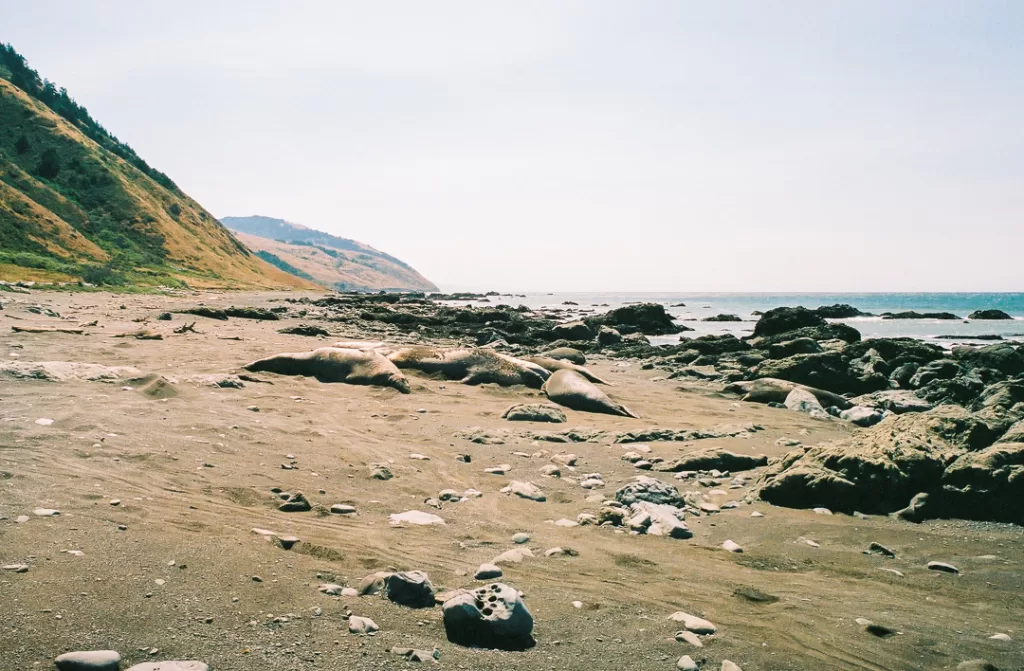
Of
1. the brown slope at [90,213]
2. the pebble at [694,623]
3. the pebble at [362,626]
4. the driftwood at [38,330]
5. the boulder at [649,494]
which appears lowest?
the boulder at [649,494]

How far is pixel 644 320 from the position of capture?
40562 mm

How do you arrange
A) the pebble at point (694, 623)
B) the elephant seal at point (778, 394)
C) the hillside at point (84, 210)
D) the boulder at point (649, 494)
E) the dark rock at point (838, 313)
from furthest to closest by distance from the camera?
the hillside at point (84, 210), the dark rock at point (838, 313), the elephant seal at point (778, 394), the boulder at point (649, 494), the pebble at point (694, 623)

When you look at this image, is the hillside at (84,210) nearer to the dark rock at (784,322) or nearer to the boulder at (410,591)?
the dark rock at (784,322)

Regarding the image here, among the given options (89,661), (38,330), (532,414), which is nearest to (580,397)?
(532,414)

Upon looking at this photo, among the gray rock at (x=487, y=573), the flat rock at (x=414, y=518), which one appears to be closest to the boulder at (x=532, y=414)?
the flat rock at (x=414, y=518)

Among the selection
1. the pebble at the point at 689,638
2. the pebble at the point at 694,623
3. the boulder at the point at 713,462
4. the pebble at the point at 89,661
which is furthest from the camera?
the boulder at the point at 713,462

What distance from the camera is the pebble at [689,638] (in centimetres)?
317

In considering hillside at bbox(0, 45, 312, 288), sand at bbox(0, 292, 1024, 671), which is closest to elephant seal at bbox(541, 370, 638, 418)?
sand at bbox(0, 292, 1024, 671)

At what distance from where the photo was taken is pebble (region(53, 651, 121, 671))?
245 cm

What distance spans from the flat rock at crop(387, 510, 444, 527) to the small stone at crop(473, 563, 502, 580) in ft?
3.42

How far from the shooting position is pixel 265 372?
11664 millimetres

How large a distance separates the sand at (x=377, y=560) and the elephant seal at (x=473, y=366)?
16.2ft

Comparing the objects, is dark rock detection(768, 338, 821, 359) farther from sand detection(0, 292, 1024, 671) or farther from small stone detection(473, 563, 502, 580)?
small stone detection(473, 563, 502, 580)

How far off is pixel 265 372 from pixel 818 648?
424 inches
